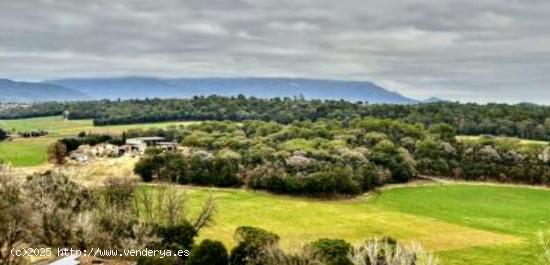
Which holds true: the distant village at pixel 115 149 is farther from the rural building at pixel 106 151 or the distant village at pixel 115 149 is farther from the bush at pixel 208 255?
the bush at pixel 208 255

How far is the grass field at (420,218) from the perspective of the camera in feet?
229

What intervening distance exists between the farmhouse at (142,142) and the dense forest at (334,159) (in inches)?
304

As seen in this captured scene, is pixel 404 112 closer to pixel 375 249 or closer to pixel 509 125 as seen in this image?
pixel 509 125

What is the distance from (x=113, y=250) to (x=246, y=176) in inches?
2130

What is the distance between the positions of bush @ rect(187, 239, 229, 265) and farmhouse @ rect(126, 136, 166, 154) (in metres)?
87.6

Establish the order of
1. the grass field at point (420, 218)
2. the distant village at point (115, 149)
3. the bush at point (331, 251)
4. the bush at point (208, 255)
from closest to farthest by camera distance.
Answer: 1. the bush at point (331, 251)
2. the bush at point (208, 255)
3. the grass field at point (420, 218)
4. the distant village at point (115, 149)

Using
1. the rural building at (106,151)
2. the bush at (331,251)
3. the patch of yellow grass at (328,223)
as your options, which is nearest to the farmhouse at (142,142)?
the rural building at (106,151)

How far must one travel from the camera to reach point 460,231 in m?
78.5

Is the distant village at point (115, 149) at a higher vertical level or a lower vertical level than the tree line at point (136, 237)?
higher

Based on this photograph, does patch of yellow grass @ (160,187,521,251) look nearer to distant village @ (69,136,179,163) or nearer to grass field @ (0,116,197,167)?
distant village @ (69,136,179,163)

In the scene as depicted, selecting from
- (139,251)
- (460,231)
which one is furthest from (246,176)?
(139,251)

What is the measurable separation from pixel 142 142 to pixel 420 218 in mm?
76461

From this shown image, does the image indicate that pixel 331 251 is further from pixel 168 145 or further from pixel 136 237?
pixel 168 145

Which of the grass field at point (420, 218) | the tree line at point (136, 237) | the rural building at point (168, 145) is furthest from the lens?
the rural building at point (168, 145)
